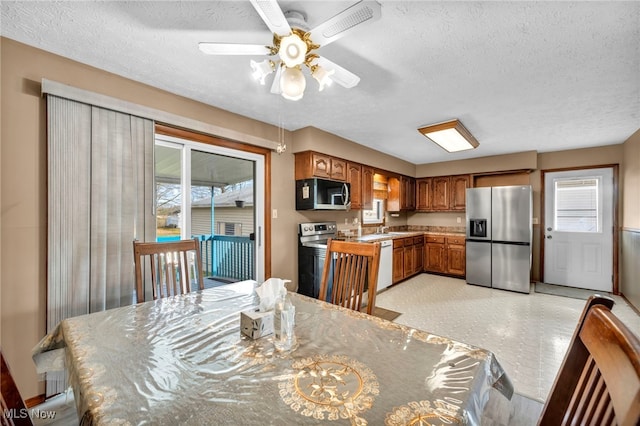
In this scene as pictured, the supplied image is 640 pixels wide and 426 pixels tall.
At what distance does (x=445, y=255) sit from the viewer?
5426 millimetres

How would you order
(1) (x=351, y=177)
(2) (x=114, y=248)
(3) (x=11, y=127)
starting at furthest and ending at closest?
1. (1) (x=351, y=177)
2. (2) (x=114, y=248)
3. (3) (x=11, y=127)

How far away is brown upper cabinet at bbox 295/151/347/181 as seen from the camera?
3557 millimetres

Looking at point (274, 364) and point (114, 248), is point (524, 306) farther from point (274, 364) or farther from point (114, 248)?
point (114, 248)

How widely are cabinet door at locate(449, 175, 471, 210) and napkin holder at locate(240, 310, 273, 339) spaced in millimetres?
5332

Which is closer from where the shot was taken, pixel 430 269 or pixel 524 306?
pixel 524 306

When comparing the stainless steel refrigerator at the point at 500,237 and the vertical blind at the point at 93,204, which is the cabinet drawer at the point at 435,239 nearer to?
the stainless steel refrigerator at the point at 500,237

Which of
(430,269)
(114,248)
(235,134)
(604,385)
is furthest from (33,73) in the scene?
(430,269)

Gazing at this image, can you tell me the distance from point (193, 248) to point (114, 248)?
707mm

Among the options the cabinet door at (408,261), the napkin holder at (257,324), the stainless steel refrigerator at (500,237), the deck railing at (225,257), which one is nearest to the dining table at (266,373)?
the napkin holder at (257,324)

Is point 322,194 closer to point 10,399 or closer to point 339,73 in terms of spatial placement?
point 339,73

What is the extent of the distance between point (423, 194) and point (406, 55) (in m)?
4.59

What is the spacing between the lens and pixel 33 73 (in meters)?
1.83

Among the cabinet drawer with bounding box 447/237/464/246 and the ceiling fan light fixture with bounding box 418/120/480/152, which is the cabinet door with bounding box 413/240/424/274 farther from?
the ceiling fan light fixture with bounding box 418/120/480/152

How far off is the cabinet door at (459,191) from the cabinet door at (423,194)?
49 cm
